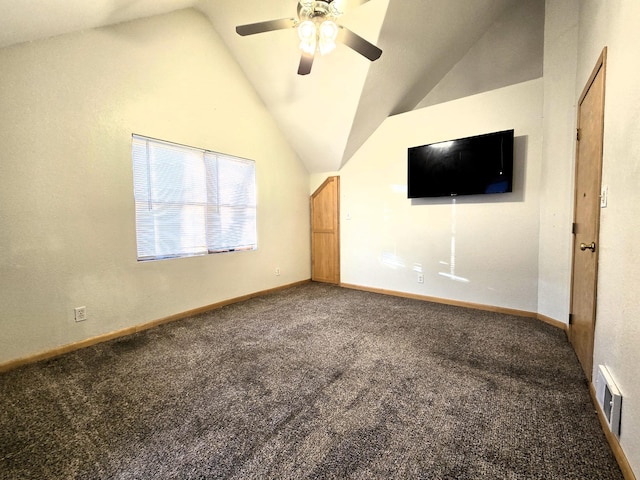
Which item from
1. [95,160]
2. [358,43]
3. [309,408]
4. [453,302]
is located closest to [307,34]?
[358,43]

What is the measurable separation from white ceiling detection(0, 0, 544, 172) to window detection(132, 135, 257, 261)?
997mm

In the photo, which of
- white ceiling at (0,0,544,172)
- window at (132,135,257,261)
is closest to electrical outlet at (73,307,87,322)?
window at (132,135,257,261)

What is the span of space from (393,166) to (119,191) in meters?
3.44

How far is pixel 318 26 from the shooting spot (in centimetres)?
224

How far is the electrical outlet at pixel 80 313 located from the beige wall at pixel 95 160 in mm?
34

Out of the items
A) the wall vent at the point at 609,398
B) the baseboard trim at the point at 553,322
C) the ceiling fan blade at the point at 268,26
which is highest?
the ceiling fan blade at the point at 268,26

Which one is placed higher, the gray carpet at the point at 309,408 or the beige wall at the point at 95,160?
the beige wall at the point at 95,160

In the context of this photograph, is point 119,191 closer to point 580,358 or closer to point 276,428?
point 276,428

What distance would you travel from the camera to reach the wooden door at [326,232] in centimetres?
484

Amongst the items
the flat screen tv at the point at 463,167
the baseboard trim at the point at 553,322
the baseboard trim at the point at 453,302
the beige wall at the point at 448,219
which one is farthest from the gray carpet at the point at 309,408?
the flat screen tv at the point at 463,167

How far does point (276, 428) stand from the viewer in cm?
147

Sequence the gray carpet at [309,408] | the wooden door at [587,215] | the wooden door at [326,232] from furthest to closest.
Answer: the wooden door at [326,232], the wooden door at [587,215], the gray carpet at [309,408]

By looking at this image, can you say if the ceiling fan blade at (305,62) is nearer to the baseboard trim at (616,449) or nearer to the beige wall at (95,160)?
the beige wall at (95,160)

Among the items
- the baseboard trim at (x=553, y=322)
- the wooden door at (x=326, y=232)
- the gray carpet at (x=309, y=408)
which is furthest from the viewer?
the wooden door at (x=326, y=232)
